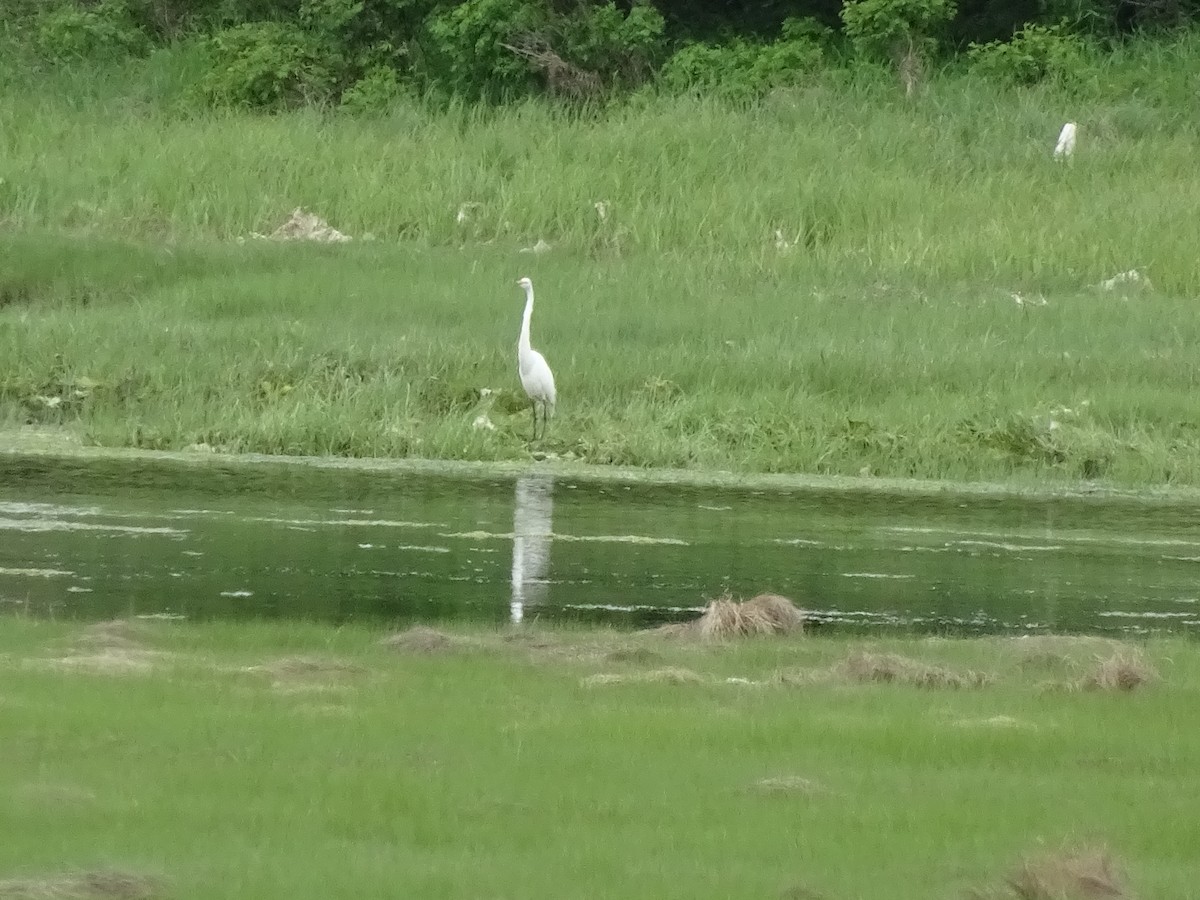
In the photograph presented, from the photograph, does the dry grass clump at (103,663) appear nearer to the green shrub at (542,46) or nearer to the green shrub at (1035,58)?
the green shrub at (1035,58)

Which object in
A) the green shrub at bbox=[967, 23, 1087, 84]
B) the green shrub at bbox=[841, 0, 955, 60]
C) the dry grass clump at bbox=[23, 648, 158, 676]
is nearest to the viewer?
the dry grass clump at bbox=[23, 648, 158, 676]

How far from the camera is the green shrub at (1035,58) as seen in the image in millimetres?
31750

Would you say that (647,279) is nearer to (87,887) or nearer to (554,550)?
(554,550)

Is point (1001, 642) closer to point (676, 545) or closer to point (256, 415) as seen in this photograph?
point (676, 545)

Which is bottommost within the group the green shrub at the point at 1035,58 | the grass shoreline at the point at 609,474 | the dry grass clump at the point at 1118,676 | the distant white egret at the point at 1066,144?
the grass shoreline at the point at 609,474

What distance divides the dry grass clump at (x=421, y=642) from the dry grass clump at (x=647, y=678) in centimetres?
90

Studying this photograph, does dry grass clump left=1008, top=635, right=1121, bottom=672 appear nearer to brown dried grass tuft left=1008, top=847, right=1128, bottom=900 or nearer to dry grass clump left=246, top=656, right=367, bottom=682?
dry grass clump left=246, top=656, right=367, bottom=682

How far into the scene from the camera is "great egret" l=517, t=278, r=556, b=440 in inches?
744

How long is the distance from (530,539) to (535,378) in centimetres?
435

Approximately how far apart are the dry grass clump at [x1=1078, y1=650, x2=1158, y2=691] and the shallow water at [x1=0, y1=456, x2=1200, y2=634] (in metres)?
2.04

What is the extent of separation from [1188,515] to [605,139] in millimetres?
12478

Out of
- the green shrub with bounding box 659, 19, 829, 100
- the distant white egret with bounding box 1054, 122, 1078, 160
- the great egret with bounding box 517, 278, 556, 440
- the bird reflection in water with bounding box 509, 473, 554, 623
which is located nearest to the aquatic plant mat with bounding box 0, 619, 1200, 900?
the bird reflection in water with bounding box 509, 473, 554, 623

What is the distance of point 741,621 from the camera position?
11.0 meters

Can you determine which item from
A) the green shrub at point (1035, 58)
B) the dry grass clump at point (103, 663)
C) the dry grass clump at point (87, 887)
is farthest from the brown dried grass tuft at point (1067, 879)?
the green shrub at point (1035, 58)
